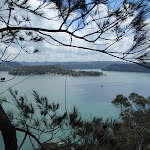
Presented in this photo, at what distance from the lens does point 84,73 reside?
40.1m

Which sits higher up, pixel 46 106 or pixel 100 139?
pixel 46 106

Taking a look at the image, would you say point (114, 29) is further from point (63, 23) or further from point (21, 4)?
point (21, 4)

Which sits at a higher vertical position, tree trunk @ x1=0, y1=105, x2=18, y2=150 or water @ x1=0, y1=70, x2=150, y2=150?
tree trunk @ x1=0, y1=105, x2=18, y2=150

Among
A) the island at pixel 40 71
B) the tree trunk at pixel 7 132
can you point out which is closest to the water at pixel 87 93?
the island at pixel 40 71

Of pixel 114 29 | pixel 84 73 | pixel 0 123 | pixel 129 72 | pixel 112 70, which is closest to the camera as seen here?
pixel 0 123

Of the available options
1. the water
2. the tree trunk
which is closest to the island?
the tree trunk

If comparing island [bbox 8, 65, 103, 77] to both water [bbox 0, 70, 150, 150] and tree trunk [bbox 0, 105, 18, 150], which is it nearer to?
tree trunk [bbox 0, 105, 18, 150]

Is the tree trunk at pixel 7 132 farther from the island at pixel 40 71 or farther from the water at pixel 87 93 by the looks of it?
the water at pixel 87 93

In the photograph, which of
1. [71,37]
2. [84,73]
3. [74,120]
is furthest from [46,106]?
[84,73]

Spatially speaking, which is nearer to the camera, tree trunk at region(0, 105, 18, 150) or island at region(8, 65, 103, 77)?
tree trunk at region(0, 105, 18, 150)

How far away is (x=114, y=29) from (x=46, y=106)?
0.88 metres

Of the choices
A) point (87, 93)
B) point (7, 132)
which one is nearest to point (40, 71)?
point (7, 132)

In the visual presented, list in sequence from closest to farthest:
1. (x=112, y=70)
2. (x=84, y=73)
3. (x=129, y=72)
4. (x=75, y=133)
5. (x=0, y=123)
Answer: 1. (x=0, y=123)
2. (x=75, y=133)
3. (x=84, y=73)
4. (x=129, y=72)
5. (x=112, y=70)

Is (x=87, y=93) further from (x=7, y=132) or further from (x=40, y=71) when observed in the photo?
(x=7, y=132)
